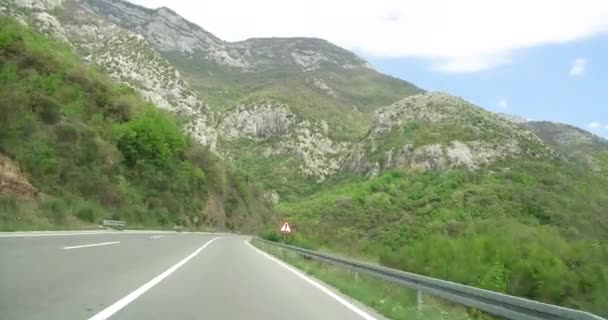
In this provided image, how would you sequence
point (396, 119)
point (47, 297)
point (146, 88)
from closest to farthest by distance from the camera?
point (47, 297), point (146, 88), point (396, 119)

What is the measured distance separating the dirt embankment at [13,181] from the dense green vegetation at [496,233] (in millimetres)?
17243

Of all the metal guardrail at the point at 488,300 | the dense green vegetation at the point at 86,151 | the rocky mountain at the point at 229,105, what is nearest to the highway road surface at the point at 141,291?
the metal guardrail at the point at 488,300

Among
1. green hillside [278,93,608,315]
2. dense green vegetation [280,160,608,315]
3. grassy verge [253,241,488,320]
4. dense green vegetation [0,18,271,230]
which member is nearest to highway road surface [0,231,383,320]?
grassy verge [253,241,488,320]

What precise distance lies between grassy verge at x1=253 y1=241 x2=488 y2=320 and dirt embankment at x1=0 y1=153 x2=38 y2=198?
1924 cm

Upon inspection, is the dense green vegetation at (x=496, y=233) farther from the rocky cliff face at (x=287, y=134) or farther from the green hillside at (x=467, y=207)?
the rocky cliff face at (x=287, y=134)

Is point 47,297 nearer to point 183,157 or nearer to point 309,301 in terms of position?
point 309,301

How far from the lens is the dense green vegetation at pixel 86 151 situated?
3962cm

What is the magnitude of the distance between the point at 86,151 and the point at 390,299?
141 feet

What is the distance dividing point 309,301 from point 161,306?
10.9 feet

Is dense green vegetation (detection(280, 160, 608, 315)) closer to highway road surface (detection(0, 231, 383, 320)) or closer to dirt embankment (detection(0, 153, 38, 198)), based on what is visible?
highway road surface (detection(0, 231, 383, 320))

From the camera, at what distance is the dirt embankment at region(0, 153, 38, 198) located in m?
32.3

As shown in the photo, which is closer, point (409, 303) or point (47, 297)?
point (47, 297)

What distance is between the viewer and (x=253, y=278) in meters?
16.0

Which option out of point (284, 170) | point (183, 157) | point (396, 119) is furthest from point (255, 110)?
point (183, 157)
